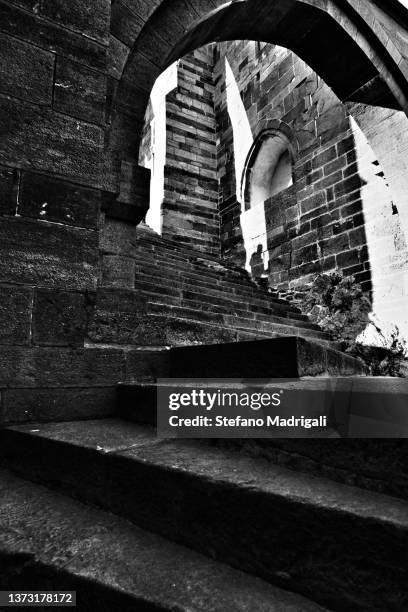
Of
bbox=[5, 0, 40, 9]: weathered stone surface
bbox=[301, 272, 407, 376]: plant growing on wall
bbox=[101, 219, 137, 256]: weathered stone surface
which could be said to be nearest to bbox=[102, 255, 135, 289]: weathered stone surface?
bbox=[101, 219, 137, 256]: weathered stone surface

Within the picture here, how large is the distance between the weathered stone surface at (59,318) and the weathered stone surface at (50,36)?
125cm

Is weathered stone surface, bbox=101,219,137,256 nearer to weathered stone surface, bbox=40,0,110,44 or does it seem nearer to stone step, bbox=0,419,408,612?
weathered stone surface, bbox=40,0,110,44

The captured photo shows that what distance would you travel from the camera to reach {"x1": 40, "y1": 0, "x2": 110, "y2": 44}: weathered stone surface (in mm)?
2021

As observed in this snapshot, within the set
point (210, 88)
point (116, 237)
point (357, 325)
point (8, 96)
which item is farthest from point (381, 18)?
point (210, 88)

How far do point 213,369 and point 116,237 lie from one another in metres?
1.64

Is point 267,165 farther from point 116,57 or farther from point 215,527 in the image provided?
point 215,527

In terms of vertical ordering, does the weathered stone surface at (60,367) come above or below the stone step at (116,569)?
above

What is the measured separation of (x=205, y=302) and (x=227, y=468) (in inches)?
149

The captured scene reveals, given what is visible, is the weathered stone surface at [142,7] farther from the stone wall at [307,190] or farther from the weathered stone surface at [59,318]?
the stone wall at [307,190]

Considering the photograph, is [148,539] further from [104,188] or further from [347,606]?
[104,188]

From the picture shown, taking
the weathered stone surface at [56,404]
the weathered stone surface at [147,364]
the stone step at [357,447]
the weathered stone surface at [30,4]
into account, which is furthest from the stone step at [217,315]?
the stone step at [357,447]

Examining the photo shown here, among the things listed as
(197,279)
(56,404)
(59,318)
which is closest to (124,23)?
(59,318)

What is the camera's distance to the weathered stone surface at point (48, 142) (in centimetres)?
185

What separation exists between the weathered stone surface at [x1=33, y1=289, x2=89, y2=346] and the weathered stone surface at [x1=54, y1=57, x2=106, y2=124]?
939 mm
